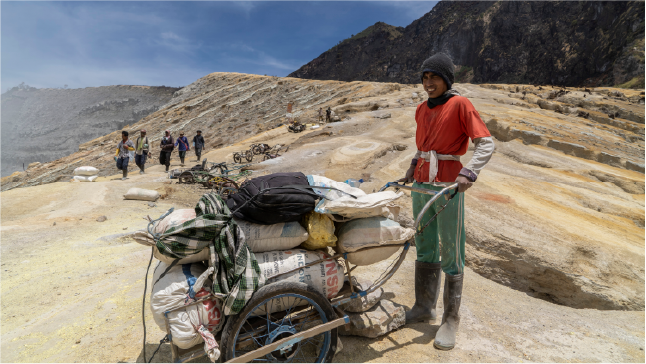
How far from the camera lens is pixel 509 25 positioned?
70.7 m

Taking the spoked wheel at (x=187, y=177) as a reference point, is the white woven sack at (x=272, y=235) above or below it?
above

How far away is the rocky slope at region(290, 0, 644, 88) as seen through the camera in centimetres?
4881

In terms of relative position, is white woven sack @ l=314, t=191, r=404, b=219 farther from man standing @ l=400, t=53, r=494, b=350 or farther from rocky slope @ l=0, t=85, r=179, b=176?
rocky slope @ l=0, t=85, r=179, b=176

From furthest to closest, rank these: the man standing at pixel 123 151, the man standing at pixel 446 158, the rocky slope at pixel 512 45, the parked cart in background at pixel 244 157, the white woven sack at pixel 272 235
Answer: the rocky slope at pixel 512 45 → the parked cart in background at pixel 244 157 → the man standing at pixel 123 151 → the man standing at pixel 446 158 → the white woven sack at pixel 272 235

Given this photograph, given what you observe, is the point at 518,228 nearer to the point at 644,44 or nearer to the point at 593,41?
the point at 644,44

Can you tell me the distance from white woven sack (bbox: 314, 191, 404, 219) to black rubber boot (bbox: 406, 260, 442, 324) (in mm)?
825

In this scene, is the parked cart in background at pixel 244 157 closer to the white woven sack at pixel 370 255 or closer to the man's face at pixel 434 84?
the man's face at pixel 434 84

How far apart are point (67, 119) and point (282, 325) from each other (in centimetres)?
9109

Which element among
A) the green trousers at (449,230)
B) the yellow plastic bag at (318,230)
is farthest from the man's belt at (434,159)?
the yellow plastic bag at (318,230)

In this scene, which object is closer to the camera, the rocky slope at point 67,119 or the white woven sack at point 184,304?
the white woven sack at point 184,304

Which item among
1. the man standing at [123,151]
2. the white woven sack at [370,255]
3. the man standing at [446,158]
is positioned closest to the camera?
the white woven sack at [370,255]

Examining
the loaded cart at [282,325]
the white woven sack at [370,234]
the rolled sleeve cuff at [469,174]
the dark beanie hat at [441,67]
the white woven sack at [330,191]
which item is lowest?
the loaded cart at [282,325]

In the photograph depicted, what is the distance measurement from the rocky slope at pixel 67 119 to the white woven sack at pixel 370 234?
234ft

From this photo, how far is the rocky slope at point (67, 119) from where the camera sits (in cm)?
6138
